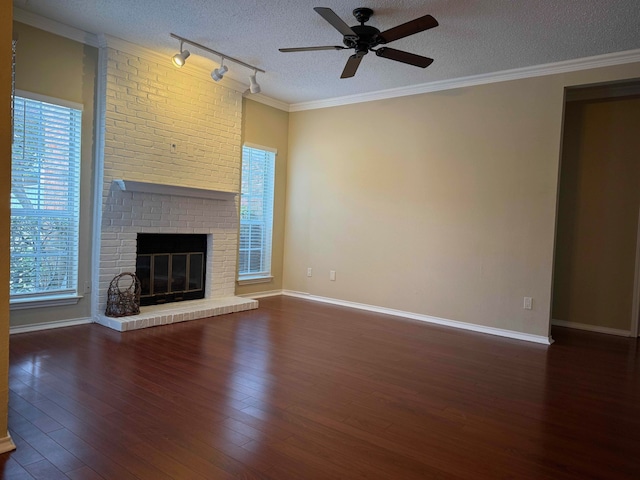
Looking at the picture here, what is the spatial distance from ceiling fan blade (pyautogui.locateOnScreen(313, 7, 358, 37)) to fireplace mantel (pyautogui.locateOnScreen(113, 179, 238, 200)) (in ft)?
8.41

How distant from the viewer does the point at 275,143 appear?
20.6 feet

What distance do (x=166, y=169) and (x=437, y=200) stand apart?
3210 millimetres

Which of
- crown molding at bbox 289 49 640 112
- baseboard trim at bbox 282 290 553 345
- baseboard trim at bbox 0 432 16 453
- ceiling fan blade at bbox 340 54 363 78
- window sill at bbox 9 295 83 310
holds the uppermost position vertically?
crown molding at bbox 289 49 640 112

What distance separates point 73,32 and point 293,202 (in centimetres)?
343

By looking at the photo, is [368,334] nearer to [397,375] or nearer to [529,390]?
[397,375]

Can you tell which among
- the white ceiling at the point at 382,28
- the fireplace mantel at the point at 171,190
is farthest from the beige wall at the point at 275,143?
the white ceiling at the point at 382,28

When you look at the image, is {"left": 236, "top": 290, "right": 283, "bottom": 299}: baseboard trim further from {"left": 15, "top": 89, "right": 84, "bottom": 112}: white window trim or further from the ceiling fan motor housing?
the ceiling fan motor housing

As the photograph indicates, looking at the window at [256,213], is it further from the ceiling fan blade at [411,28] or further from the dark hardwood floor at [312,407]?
the ceiling fan blade at [411,28]

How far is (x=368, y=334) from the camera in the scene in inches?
174

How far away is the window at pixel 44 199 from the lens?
12.4 ft

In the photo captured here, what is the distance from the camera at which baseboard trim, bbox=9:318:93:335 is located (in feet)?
12.6

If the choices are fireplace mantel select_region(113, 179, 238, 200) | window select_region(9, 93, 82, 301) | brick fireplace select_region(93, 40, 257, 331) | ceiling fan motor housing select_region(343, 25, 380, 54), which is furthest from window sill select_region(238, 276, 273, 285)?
ceiling fan motor housing select_region(343, 25, 380, 54)

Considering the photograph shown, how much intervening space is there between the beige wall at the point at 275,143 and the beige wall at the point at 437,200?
0.42 ft

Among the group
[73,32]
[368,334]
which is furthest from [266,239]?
[73,32]
